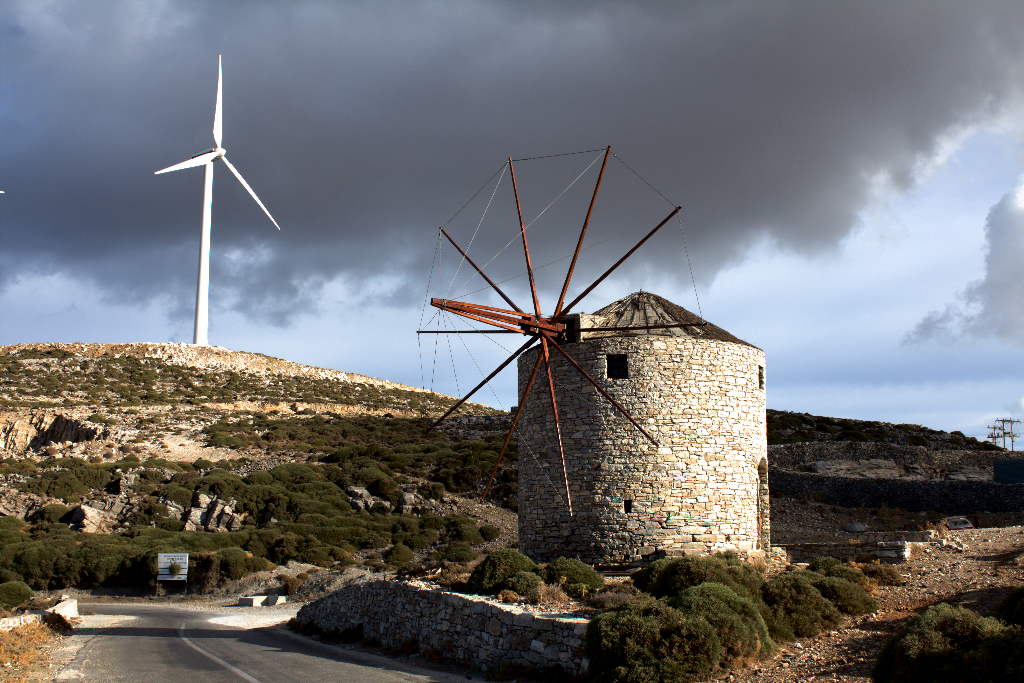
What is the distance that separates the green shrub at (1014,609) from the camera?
28.8ft

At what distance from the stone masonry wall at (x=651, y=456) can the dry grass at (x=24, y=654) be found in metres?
9.80

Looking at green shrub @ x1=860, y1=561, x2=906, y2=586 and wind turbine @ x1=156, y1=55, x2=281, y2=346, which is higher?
wind turbine @ x1=156, y1=55, x2=281, y2=346

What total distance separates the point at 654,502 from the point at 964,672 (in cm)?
845

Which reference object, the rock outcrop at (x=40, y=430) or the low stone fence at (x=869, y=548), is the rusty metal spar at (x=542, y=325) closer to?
the low stone fence at (x=869, y=548)

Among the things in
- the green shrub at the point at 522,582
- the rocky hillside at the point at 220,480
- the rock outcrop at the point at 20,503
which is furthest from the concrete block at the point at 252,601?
the green shrub at the point at 522,582

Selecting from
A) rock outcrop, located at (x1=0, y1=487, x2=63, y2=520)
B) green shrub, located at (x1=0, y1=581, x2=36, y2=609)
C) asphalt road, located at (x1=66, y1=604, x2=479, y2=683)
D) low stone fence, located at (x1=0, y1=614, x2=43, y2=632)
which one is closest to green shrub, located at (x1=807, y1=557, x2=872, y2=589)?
asphalt road, located at (x1=66, y1=604, x2=479, y2=683)

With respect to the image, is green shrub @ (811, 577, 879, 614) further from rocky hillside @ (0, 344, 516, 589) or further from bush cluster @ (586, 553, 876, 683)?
→ rocky hillside @ (0, 344, 516, 589)

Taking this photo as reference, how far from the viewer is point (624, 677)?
29.2 ft

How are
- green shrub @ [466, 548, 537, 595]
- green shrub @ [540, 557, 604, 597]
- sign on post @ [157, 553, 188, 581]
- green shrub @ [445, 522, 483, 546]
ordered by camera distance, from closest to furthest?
green shrub @ [540, 557, 604, 597] → green shrub @ [466, 548, 537, 595] → sign on post @ [157, 553, 188, 581] → green shrub @ [445, 522, 483, 546]

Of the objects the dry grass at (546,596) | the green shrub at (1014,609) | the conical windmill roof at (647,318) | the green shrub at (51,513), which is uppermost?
the conical windmill roof at (647,318)

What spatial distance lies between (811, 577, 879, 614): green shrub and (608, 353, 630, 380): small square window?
5751 millimetres

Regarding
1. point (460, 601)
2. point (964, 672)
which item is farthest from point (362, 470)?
point (964, 672)

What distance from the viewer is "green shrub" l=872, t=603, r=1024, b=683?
716 cm

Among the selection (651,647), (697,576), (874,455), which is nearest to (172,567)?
(697,576)
